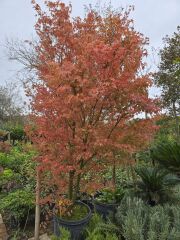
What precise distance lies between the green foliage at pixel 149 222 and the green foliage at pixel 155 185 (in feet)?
2.13

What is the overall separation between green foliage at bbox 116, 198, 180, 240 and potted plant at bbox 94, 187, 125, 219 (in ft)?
1.84

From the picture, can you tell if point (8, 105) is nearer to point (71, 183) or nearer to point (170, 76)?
point (170, 76)

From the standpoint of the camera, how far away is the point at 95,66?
3.23 meters

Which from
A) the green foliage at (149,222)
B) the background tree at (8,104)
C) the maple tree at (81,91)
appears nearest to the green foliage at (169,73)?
the maple tree at (81,91)

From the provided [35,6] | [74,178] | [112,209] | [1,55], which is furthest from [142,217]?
[1,55]

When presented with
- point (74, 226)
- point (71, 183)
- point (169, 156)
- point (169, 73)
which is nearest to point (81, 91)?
point (71, 183)

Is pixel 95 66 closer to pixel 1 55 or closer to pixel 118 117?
pixel 118 117

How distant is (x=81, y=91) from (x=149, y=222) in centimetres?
203

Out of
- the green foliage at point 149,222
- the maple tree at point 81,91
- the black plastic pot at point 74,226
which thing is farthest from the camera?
the black plastic pot at point 74,226

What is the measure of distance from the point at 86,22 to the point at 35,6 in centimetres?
84

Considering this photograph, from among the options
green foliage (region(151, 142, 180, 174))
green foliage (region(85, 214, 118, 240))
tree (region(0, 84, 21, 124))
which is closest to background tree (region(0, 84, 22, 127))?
tree (region(0, 84, 21, 124))

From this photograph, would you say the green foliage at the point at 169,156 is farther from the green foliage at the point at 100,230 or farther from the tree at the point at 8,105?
the tree at the point at 8,105

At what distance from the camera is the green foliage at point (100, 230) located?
341 centimetres

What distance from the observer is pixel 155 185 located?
4488mm
